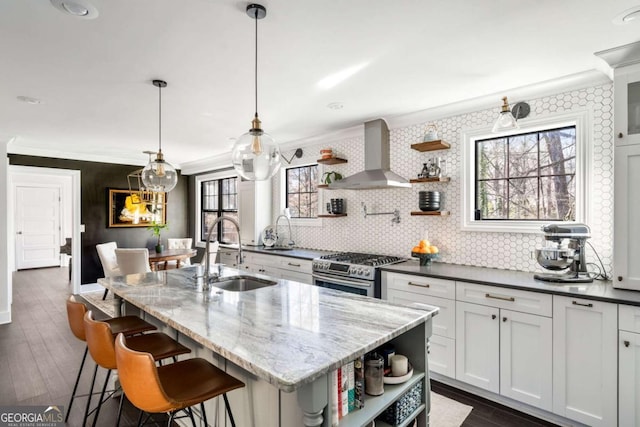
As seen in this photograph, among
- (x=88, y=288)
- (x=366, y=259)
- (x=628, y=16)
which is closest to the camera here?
(x=628, y=16)

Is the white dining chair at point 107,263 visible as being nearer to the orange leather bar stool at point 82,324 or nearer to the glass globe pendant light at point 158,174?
the glass globe pendant light at point 158,174

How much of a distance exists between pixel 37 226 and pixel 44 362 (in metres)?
7.12

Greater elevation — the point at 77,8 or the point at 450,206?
the point at 77,8

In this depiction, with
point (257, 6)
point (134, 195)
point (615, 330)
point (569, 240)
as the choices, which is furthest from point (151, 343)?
point (134, 195)

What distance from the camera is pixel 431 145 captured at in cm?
332

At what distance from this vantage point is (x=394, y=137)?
12.7 ft

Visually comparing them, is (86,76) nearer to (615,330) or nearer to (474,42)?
(474,42)

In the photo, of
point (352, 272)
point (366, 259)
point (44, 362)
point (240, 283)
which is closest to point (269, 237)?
point (366, 259)

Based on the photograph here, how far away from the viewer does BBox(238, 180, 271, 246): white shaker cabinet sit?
5.25 m

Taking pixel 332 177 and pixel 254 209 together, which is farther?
pixel 254 209

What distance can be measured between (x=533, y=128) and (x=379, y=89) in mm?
1366

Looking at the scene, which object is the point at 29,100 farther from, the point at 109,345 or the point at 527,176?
the point at 527,176

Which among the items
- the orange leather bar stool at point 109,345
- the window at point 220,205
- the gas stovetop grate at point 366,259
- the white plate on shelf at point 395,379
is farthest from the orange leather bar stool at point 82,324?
the window at point 220,205

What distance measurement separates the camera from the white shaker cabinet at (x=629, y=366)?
77.2 inches
